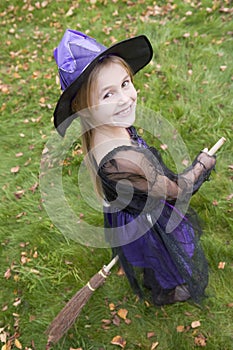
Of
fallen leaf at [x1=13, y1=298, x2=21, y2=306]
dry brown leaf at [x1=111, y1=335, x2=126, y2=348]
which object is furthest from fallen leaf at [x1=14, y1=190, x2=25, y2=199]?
dry brown leaf at [x1=111, y1=335, x2=126, y2=348]

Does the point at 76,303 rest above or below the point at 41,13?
below

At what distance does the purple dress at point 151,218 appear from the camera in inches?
77.8

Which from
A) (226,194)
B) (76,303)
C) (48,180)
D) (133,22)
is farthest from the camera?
(133,22)

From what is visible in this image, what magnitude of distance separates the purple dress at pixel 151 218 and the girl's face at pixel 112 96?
17 cm

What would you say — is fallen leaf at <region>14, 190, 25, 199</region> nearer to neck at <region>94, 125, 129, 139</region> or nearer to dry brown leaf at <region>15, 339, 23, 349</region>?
dry brown leaf at <region>15, 339, 23, 349</region>

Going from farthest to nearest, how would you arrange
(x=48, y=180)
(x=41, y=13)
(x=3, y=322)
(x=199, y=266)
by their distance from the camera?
(x=41, y=13) < (x=48, y=180) < (x=3, y=322) < (x=199, y=266)

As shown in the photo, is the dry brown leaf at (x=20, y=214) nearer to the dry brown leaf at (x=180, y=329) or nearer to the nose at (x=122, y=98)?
the dry brown leaf at (x=180, y=329)

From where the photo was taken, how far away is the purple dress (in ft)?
6.48

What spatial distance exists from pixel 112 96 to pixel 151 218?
0.77 meters

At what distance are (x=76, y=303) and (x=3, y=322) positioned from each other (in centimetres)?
67

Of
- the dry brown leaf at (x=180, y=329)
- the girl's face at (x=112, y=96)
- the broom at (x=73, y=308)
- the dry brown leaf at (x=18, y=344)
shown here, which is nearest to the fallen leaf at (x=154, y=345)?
the dry brown leaf at (x=180, y=329)

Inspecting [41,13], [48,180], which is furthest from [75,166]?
[41,13]

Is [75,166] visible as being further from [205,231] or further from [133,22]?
[133,22]

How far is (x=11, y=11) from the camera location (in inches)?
244
